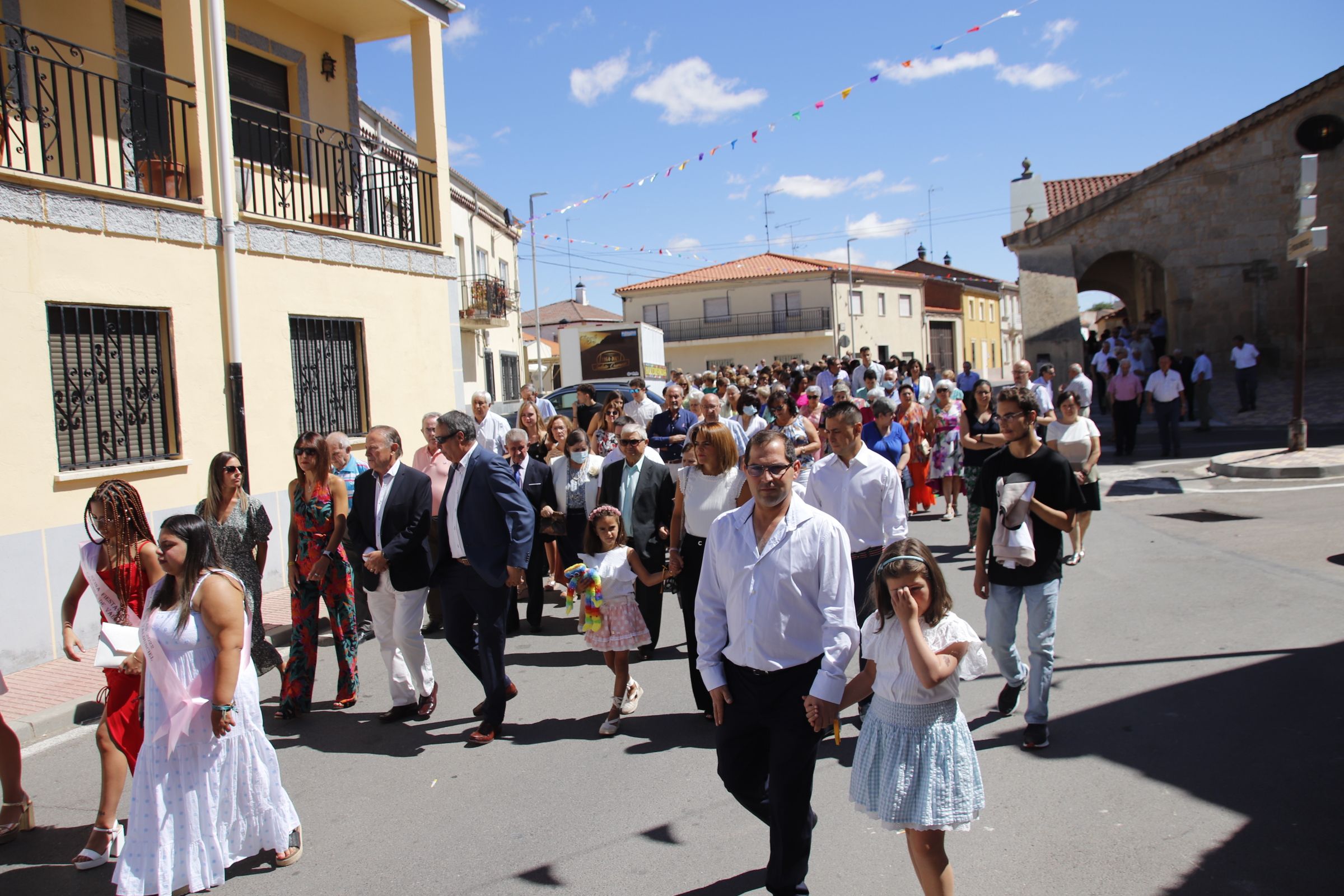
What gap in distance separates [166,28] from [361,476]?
6275 millimetres

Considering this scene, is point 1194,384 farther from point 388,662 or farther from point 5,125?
point 5,125

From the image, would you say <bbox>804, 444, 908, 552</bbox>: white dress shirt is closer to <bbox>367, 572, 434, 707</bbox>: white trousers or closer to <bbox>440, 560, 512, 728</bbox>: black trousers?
<bbox>440, 560, 512, 728</bbox>: black trousers

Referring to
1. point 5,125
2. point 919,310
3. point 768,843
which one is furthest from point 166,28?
point 919,310

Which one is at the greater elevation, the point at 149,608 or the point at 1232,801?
the point at 149,608

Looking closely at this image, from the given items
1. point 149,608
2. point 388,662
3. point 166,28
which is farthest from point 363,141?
point 149,608

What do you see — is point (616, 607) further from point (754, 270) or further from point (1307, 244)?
point (754, 270)

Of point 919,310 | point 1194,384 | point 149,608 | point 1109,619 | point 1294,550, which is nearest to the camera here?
point 149,608

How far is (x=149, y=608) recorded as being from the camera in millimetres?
3904

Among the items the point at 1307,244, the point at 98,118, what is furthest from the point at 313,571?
the point at 1307,244

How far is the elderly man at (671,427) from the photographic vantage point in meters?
8.71

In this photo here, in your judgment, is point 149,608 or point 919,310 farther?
point 919,310

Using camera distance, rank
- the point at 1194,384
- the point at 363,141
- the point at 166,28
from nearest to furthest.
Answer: the point at 166,28 < the point at 363,141 < the point at 1194,384

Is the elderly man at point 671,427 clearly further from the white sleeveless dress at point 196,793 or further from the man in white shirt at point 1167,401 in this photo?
the man in white shirt at point 1167,401

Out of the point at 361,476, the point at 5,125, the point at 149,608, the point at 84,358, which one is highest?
the point at 5,125
